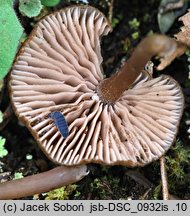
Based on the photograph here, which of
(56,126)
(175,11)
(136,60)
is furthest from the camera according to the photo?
(175,11)

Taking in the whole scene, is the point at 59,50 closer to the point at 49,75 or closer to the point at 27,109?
the point at 49,75

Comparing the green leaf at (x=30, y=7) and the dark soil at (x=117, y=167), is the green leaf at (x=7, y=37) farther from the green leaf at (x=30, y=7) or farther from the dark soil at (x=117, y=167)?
the dark soil at (x=117, y=167)

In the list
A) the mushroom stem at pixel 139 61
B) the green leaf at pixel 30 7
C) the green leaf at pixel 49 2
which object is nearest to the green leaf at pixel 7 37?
the green leaf at pixel 30 7

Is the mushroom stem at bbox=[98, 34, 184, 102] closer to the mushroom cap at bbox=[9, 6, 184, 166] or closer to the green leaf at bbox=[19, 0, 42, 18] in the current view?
the mushroom cap at bbox=[9, 6, 184, 166]

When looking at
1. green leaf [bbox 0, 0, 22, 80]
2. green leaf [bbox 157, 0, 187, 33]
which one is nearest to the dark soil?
green leaf [bbox 157, 0, 187, 33]

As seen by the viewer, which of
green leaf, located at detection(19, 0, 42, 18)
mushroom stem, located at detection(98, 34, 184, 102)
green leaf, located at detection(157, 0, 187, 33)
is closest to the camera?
mushroom stem, located at detection(98, 34, 184, 102)

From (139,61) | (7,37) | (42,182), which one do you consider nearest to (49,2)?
(7,37)

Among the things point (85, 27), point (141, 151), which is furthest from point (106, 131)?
point (85, 27)
